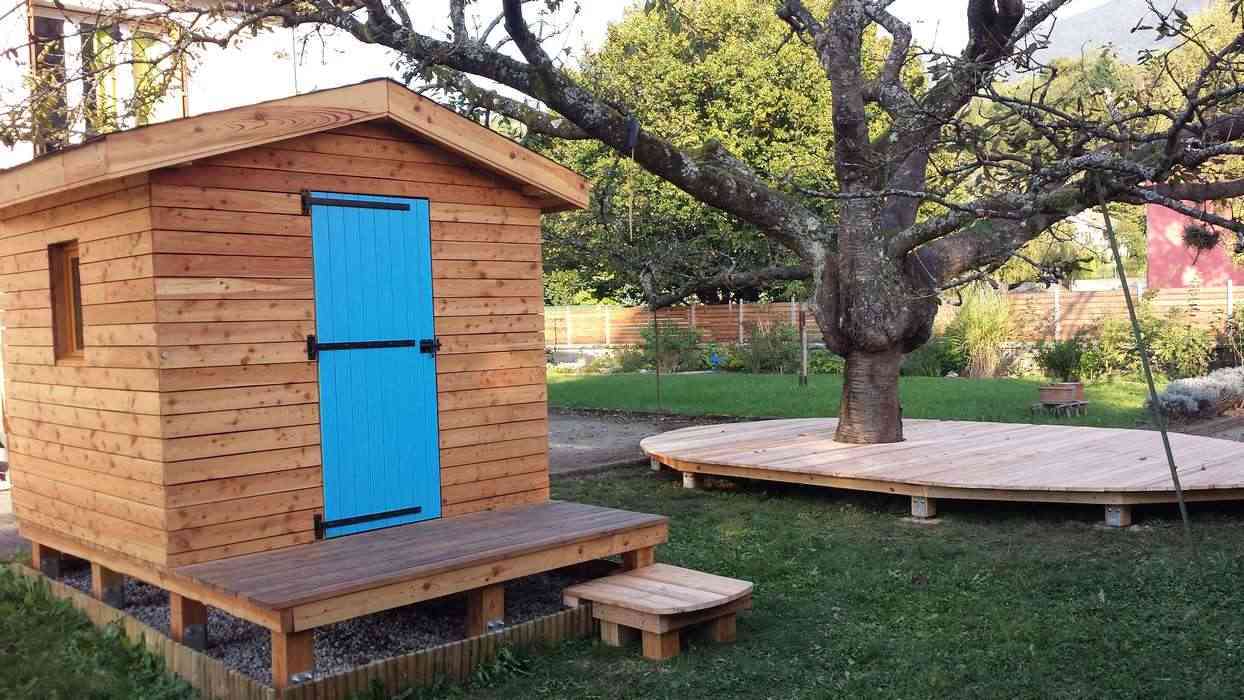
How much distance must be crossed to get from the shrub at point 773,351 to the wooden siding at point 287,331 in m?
17.5

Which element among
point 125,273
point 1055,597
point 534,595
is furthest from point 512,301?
point 1055,597

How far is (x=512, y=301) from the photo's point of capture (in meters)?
6.77

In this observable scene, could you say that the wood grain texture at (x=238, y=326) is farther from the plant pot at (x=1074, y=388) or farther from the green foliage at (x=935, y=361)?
the green foliage at (x=935, y=361)

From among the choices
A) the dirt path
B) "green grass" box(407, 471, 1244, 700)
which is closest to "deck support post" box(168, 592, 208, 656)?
"green grass" box(407, 471, 1244, 700)

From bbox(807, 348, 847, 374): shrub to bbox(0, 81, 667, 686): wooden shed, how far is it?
56.9ft

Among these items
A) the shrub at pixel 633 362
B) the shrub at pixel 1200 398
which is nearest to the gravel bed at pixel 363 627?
the shrub at pixel 1200 398

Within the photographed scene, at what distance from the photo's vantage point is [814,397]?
1719 cm

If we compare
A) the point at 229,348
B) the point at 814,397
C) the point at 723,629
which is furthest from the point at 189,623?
the point at 814,397

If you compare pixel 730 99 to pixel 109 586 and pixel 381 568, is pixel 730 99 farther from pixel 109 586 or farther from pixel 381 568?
pixel 381 568

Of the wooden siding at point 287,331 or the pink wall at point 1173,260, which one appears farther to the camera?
the pink wall at point 1173,260

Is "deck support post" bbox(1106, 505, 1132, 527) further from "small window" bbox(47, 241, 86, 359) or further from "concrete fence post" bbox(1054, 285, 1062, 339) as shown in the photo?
"concrete fence post" bbox(1054, 285, 1062, 339)

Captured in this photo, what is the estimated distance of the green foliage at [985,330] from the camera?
21.0 meters

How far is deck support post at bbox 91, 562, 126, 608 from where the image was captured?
6113 mm

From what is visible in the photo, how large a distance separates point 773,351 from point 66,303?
19.0 meters
